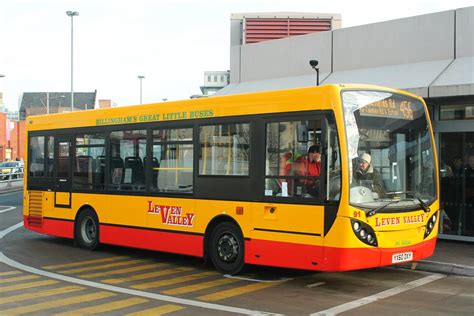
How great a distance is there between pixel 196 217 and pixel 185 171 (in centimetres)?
88

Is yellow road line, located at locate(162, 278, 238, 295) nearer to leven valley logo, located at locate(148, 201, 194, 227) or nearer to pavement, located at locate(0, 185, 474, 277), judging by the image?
leven valley logo, located at locate(148, 201, 194, 227)

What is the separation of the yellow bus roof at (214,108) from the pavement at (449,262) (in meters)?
3.14

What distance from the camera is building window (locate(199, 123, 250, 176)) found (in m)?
8.94

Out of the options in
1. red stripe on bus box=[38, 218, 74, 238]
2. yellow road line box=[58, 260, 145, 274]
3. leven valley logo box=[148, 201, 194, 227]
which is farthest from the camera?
red stripe on bus box=[38, 218, 74, 238]

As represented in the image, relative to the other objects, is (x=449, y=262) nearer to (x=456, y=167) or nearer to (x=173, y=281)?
(x=456, y=167)

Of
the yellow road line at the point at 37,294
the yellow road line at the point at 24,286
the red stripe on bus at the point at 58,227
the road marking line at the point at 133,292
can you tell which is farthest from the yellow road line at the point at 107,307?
the red stripe on bus at the point at 58,227

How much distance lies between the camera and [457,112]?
12469 millimetres

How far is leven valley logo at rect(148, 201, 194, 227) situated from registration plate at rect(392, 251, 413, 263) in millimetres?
3585

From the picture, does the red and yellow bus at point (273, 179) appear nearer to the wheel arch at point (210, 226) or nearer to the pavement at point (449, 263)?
the wheel arch at point (210, 226)

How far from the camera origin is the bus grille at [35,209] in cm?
1308

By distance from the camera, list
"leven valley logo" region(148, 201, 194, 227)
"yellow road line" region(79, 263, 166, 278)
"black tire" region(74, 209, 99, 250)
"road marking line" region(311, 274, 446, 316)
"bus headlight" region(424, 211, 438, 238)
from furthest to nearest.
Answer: "black tire" region(74, 209, 99, 250) → "leven valley logo" region(148, 201, 194, 227) → "yellow road line" region(79, 263, 166, 278) → "bus headlight" region(424, 211, 438, 238) → "road marking line" region(311, 274, 446, 316)

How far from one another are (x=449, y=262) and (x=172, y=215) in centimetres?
509

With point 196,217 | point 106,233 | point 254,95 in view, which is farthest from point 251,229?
point 106,233

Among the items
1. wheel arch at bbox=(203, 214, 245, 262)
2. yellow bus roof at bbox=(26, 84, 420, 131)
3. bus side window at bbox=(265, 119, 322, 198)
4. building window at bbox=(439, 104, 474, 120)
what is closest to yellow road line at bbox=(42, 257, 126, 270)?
wheel arch at bbox=(203, 214, 245, 262)
